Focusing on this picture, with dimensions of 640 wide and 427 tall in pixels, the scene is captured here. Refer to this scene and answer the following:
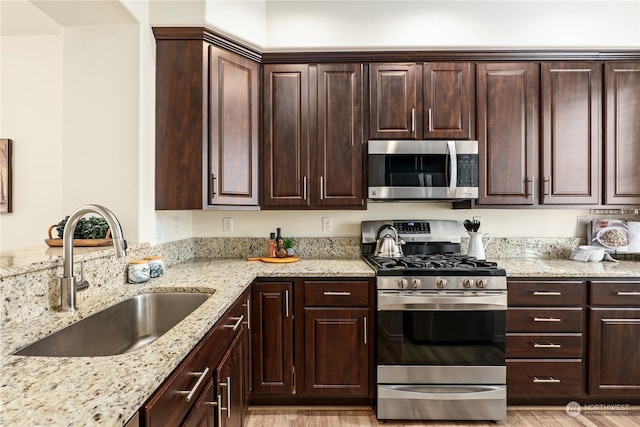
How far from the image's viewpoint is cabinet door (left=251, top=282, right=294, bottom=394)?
2363mm

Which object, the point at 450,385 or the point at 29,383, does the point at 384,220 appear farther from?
the point at 29,383

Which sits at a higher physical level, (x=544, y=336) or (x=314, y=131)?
(x=314, y=131)

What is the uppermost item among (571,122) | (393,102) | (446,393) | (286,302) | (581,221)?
(393,102)

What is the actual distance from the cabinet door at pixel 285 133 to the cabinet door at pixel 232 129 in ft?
0.27

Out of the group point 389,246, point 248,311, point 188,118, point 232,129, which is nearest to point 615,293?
point 389,246

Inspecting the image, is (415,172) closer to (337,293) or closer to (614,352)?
(337,293)

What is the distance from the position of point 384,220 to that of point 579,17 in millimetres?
2017

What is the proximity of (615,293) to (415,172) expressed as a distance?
145cm

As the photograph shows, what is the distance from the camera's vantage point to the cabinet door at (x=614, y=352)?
2.32 metres

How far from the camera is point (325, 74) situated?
268cm

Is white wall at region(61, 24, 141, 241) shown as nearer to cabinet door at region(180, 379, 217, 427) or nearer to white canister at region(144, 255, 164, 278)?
white canister at region(144, 255, 164, 278)

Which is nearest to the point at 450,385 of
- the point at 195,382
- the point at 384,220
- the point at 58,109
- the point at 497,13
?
the point at 384,220

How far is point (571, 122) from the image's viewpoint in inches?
105

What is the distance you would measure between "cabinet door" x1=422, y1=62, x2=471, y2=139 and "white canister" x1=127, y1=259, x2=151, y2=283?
2021mm
